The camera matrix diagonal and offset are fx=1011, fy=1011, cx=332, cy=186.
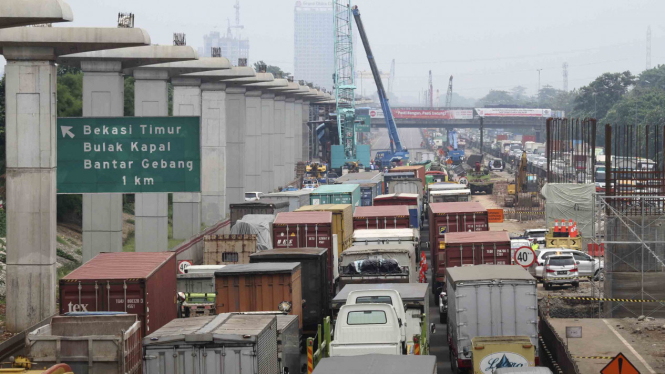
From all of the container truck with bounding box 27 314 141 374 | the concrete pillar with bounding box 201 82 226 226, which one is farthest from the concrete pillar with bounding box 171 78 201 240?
the container truck with bounding box 27 314 141 374

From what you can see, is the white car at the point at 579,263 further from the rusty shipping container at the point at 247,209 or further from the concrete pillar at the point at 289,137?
the concrete pillar at the point at 289,137

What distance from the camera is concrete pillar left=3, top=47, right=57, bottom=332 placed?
26312mm

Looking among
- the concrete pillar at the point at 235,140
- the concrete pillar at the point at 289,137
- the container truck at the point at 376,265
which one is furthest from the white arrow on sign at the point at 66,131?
the concrete pillar at the point at 289,137

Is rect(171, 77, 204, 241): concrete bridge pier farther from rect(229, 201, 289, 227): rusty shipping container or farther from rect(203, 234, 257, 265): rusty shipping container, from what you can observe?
rect(203, 234, 257, 265): rusty shipping container

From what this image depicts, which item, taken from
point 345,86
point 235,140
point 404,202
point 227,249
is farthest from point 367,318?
point 345,86

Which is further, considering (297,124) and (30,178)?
(297,124)

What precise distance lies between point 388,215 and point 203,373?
1994 cm

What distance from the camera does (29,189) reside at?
2642cm

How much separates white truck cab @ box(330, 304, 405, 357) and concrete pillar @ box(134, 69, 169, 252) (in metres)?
23.0

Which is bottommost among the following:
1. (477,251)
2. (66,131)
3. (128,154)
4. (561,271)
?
(561,271)

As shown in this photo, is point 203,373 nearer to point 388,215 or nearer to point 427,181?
point 388,215

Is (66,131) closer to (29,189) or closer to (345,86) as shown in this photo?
(29,189)

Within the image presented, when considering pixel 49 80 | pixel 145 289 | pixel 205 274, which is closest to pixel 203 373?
pixel 145 289

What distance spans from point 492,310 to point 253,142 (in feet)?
182
